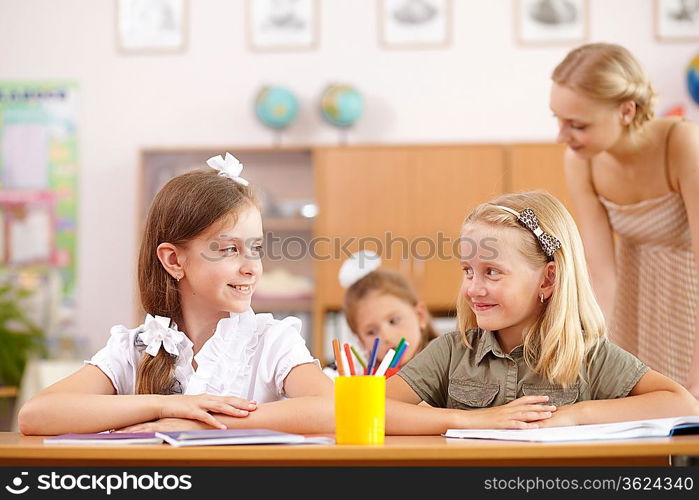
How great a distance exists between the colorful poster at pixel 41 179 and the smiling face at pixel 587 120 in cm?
371

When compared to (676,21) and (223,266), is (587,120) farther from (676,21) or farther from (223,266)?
(676,21)

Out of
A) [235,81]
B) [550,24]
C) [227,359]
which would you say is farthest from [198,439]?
[550,24]

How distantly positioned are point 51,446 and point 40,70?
474 centimetres

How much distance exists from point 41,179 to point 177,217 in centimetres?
392

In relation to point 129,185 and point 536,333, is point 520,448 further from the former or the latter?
point 129,185

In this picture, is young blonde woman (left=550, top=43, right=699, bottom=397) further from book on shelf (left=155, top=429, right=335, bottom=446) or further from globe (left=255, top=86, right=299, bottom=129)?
globe (left=255, top=86, right=299, bottom=129)

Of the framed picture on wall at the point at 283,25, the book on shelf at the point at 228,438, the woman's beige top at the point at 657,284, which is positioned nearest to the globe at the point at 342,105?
the framed picture on wall at the point at 283,25

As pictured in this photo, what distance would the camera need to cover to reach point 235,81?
5355 millimetres

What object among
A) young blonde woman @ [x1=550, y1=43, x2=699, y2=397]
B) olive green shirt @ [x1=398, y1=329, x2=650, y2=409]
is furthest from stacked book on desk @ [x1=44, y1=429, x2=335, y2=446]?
young blonde woman @ [x1=550, y1=43, x2=699, y2=397]

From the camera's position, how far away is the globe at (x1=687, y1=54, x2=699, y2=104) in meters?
5.00

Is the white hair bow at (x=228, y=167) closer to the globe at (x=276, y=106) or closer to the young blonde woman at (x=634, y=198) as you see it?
the young blonde woman at (x=634, y=198)

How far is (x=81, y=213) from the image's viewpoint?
5.38m

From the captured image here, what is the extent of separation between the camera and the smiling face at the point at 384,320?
2.65 metres

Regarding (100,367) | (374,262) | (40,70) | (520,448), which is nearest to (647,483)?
(520,448)
